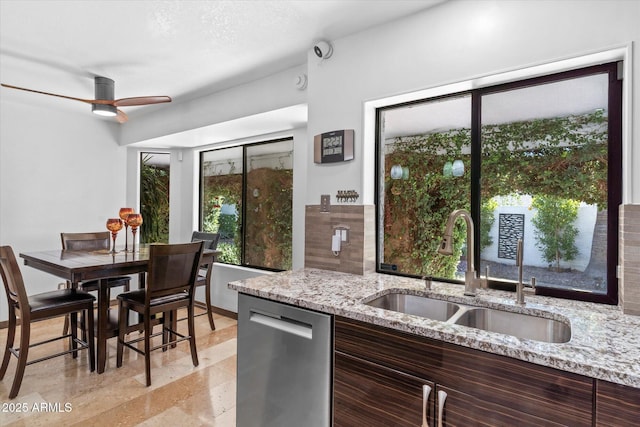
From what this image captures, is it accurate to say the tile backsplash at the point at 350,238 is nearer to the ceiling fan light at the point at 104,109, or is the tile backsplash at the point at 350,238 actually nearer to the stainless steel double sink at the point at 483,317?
the stainless steel double sink at the point at 483,317

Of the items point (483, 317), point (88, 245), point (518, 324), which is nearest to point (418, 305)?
point (483, 317)

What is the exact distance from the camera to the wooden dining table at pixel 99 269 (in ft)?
7.87

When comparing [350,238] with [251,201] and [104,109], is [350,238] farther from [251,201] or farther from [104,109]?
[104,109]

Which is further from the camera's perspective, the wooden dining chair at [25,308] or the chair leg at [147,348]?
the chair leg at [147,348]

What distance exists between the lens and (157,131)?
398 cm

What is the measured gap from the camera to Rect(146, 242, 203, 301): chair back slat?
247 centimetres

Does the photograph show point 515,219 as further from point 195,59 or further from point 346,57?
point 195,59

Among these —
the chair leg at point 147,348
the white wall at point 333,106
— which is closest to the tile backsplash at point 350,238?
the white wall at point 333,106

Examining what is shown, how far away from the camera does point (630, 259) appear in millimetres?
1369

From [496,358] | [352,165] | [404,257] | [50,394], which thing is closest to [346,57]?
[352,165]

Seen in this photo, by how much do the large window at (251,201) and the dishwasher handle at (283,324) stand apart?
2.00 m

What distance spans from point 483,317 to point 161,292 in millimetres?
2200

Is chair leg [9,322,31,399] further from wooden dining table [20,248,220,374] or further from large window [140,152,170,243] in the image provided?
large window [140,152,170,243]

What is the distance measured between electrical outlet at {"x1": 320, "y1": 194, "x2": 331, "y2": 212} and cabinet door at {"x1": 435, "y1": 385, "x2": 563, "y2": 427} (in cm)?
137
